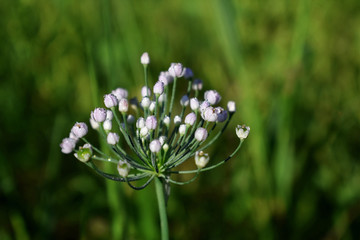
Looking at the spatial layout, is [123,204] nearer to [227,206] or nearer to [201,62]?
[227,206]

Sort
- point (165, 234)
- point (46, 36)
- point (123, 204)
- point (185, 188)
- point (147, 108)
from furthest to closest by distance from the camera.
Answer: point (46, 36)
point (185, 188)
point (123, 204)
point (147, 108)
point (165, 234)

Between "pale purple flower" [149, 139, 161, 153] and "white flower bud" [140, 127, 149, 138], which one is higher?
"white flower bud" [140, 127, 149, 138]

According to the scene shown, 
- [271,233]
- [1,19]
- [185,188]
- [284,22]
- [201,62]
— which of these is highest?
[1,19]

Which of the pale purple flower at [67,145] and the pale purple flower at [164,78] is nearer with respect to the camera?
the pale purple flower at [67,145]

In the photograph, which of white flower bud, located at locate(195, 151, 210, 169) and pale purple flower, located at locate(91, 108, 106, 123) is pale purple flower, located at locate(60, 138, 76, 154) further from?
white flower bud, located at locate(195, 151, 210, 169)

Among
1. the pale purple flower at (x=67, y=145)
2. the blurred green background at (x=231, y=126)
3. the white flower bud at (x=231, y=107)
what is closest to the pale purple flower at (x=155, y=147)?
the pale purple flower at (x=67, y=145)

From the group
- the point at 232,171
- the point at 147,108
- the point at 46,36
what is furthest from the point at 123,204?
the point at 46,36

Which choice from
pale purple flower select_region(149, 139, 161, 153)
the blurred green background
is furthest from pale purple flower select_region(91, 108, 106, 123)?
the blurred green background

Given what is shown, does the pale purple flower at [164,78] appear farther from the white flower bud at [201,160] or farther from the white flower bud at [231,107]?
the white flower bud at [201,160]

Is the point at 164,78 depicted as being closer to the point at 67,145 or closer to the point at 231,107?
the point at 231,107
